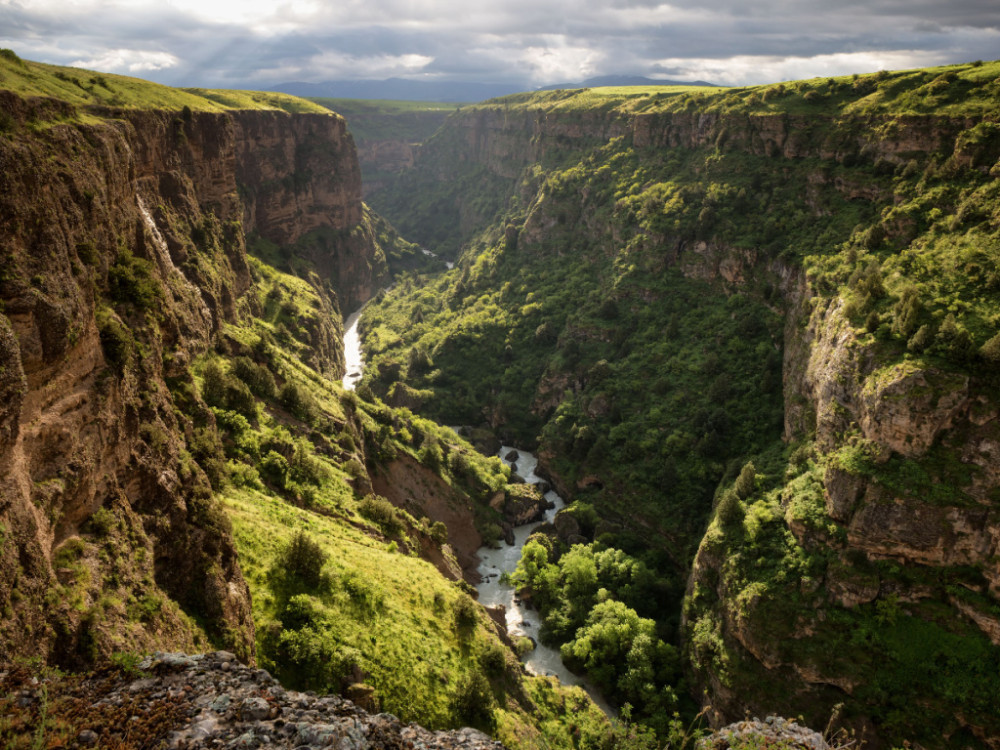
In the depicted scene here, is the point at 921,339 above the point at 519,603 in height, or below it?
above

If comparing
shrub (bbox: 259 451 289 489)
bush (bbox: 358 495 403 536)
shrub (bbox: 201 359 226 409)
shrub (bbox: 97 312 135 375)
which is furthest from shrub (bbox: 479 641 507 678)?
shrub (bbox: 97 312 135 375)

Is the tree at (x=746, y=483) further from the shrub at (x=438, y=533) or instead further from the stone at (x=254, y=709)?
the stone at (x=254, y=709)

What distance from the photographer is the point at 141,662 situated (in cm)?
1834

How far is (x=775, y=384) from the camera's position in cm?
7050

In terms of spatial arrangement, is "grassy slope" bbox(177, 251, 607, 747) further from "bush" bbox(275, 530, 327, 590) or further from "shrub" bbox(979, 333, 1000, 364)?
"shrub" bbox(979, 333, 1000, 364)

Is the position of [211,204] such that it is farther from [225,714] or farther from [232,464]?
[225,714]

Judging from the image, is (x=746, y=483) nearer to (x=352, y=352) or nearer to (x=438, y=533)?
(x=438, y=533)

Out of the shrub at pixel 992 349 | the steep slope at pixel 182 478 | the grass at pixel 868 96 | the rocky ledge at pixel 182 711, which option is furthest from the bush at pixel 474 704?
the grass at pixel 868 96

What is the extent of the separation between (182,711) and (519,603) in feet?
167

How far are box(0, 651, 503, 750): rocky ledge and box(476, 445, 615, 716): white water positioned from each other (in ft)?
124

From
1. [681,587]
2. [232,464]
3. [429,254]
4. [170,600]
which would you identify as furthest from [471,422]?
[429,254]

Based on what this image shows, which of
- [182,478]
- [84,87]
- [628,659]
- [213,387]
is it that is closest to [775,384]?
[628,659]

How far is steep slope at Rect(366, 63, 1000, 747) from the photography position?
42.0 meters

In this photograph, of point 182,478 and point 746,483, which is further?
point 746,483
